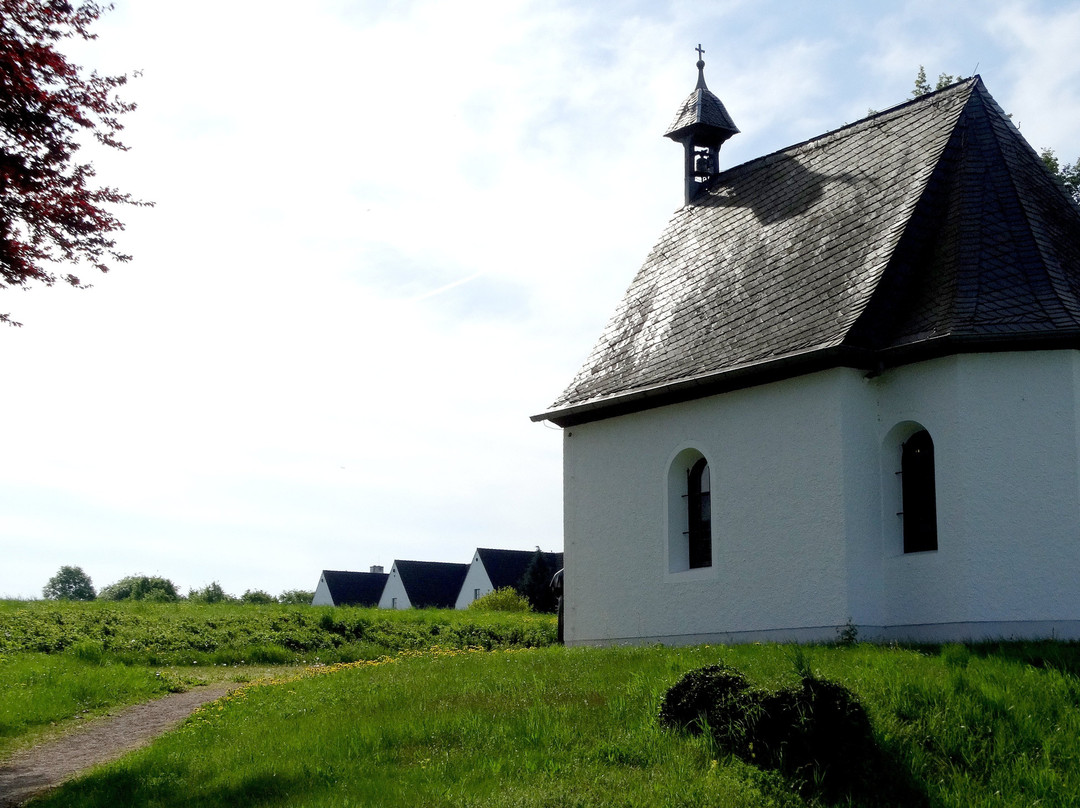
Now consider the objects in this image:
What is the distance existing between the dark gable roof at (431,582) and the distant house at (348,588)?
4038 millimetres

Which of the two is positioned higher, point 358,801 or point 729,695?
point 729,695

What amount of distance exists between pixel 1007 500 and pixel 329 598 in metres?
66.1

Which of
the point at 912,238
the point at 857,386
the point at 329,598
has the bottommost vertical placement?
the point at 329,598

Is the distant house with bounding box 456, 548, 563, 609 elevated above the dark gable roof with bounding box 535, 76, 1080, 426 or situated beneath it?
situated beneath

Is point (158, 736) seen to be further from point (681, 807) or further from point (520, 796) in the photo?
point (681, 807)

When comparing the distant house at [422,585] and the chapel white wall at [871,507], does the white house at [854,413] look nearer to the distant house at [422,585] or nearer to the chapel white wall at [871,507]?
the chapel white wall at [871,507]

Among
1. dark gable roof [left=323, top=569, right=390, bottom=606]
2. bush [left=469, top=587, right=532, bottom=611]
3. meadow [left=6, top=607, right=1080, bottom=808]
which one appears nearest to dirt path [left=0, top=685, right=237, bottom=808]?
meadow [left=6, top=607, right=1080, bottom=808]

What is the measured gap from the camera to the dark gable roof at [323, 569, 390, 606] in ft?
247

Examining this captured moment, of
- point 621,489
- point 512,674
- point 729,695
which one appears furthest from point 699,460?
point 729,695

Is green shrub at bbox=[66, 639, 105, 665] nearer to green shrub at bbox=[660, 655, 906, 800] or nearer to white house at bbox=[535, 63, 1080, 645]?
white house at bbox=[535, 63, 1080, 645]

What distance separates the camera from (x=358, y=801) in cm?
789

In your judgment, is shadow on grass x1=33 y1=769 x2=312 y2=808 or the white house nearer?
shadow on grass x1=33 y1=769 x2=312 y2=808

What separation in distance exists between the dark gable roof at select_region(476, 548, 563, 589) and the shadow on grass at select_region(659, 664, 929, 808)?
5697 cm

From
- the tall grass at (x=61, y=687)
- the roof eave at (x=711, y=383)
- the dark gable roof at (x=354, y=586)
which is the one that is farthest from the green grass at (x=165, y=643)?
the dark gable roof at (x=354, y=586)
